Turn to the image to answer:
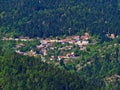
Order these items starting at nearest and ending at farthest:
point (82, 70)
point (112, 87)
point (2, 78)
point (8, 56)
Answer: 1. point (2, 78)
2. point (8, 56)
3. point (112, 87)
4. point (82, 70)

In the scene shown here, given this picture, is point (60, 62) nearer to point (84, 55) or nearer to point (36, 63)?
point (84, 55)

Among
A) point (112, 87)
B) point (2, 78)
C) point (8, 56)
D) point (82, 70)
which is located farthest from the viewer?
point (82, 70)

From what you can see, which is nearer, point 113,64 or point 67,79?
point 67,79

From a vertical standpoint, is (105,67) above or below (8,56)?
below

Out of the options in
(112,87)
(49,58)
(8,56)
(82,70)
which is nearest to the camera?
(8,56)

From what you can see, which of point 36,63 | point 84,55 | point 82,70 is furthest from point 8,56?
point 84,55

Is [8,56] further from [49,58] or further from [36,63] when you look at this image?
[49,58]

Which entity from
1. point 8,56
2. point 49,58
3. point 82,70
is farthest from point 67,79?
point 49,58

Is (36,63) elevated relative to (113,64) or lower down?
elevated

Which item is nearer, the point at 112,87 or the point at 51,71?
the point at 51,71
